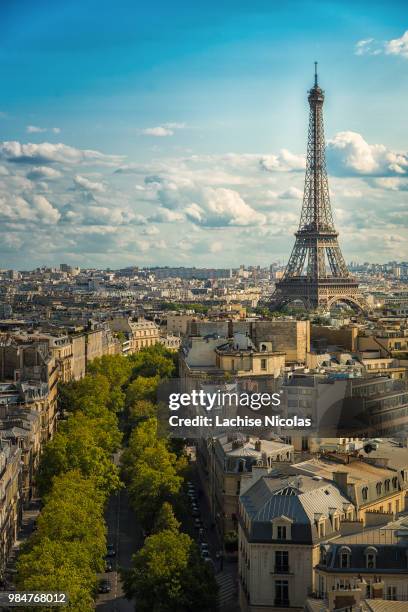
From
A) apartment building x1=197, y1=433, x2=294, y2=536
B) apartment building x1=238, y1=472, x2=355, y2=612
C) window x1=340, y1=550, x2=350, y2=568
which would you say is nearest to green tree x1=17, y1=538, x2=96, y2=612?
apartment building x1=238, y1=472, x2=355, y2=612

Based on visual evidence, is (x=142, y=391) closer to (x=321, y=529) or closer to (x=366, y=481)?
(x=366, y=481)

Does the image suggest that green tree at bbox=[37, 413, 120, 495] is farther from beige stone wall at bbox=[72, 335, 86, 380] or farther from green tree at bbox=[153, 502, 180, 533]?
beige stone wall at bbox=[72, 335, 86, 380]

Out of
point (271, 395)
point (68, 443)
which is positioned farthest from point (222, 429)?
point (68, 443)

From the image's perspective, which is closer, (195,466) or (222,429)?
(222,429)

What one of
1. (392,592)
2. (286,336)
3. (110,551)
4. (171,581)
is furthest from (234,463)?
(286,336)

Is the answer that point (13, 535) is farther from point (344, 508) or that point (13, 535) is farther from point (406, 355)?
point (406, 355)

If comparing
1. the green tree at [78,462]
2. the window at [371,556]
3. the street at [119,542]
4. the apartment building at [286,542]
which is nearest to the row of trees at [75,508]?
the green tree at [78,462]

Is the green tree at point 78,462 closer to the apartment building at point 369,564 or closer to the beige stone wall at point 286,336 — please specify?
the apartment building at point 369,564
